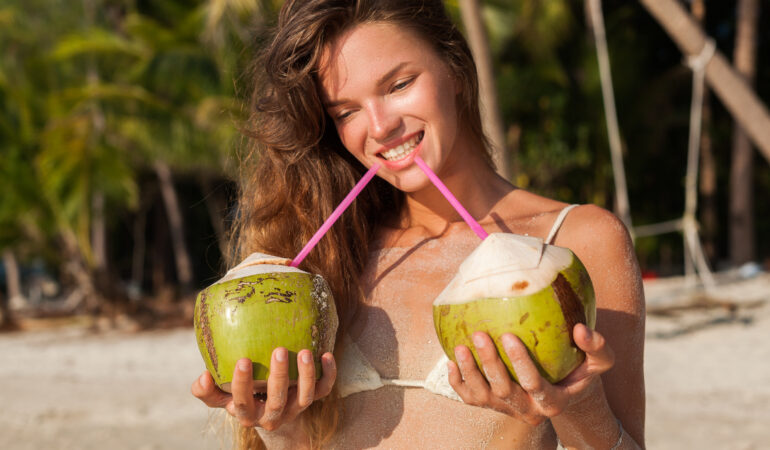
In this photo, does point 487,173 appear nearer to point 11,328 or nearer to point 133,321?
point 133,321

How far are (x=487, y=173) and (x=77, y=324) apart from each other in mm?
→ 12025

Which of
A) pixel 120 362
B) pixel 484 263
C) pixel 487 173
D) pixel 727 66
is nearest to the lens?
pixel 484 263

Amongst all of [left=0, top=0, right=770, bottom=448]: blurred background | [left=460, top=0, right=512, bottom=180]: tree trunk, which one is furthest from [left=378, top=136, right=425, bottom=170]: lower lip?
[left=0, top=0, right=770, bottom=448]: blurred background

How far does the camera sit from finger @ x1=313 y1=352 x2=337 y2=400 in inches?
47.7

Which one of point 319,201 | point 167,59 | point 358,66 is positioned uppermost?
point 358,66

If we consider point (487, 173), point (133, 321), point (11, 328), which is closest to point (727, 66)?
point (487, 173)

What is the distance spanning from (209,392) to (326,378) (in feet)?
0.64

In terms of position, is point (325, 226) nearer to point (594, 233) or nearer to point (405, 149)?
point (405, 149)

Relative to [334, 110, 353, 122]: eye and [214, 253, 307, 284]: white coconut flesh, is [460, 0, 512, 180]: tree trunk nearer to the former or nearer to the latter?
[334, 110, 353, 122]: eye

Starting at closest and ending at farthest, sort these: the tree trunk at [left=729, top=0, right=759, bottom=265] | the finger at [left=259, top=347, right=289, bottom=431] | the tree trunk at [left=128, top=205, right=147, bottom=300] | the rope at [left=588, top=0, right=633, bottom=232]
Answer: the finger at [left=259, top=347, right=289, bottom=431]
the rope at [left=588, top=0, right=633, bottom=232]
the tree trunk at [left=729, top=0, right=759, bottom=265]
the tree trunk at [left=128, top=205, right=147, bottom=300]

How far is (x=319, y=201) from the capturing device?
1592mm

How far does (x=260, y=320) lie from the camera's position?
120 centimetres

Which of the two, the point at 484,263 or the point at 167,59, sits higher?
the point at 484,263

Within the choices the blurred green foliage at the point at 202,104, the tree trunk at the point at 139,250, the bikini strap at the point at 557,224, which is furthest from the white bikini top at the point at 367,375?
the tree trunk at the point at 139,250
